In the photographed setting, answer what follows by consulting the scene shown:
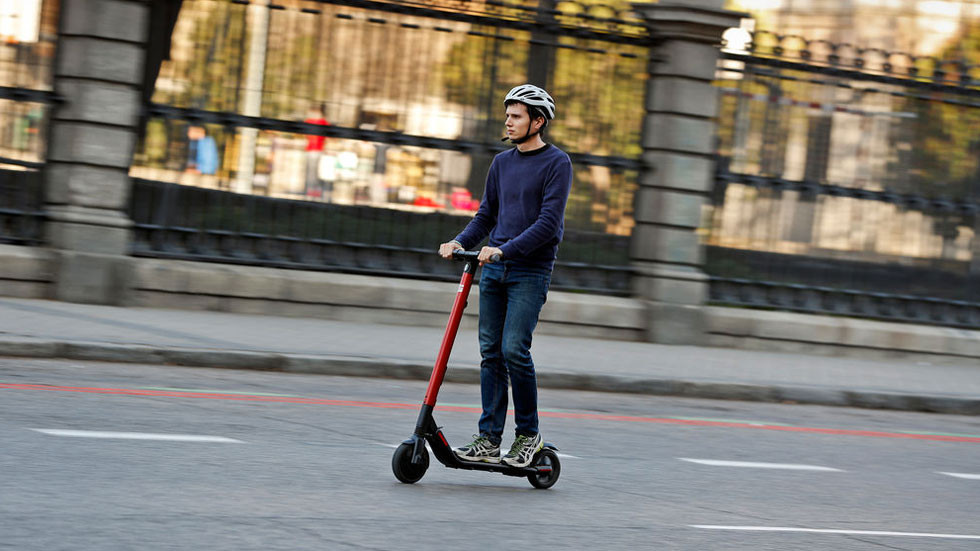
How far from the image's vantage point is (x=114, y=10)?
11820 millimetres

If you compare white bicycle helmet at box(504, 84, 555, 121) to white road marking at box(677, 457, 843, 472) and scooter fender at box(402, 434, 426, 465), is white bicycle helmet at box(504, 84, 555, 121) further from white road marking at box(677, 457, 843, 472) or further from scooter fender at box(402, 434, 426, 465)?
white road marking at box(677, 457, 843, 472)

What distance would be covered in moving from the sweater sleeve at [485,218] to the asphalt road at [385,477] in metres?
1.12

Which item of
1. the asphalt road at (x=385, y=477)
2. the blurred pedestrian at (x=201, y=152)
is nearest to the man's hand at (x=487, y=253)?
the asphalt road at (x=385, y=477)

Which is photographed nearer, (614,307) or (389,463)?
(389,463)

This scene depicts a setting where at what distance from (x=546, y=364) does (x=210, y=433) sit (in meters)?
4.74

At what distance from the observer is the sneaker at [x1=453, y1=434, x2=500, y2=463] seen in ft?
20.0

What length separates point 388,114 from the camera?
12.9 m

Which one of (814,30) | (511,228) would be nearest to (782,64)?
(814,30)

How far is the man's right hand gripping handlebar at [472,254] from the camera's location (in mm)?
5805

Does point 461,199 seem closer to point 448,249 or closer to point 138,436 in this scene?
point 138,436

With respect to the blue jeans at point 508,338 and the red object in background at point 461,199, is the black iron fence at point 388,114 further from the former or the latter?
the blue jeans at point 508,338

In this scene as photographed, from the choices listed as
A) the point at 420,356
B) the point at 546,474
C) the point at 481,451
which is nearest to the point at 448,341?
the point at 481,451

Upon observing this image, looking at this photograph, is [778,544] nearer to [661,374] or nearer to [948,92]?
[661,374]

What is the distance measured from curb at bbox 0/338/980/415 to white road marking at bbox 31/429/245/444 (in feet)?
9.70
